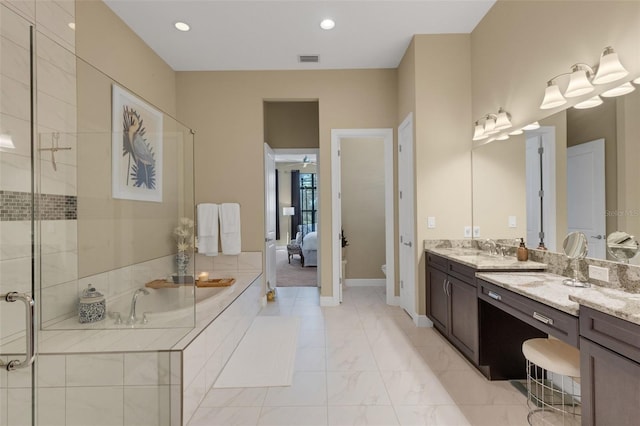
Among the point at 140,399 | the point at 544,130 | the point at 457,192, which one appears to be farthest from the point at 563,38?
the point at 140,399

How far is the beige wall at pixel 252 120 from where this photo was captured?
3861 millimetres

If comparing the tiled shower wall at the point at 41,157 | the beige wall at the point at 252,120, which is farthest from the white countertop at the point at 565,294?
the tiled shower wall at the point at 41,157

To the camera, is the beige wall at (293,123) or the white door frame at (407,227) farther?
the beige wall at (293,123)

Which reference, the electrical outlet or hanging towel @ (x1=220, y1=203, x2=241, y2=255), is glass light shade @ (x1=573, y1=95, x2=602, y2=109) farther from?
hanging towel @ (x1=220, y1=203, x2=241, y2=255)

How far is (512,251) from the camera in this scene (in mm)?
2625

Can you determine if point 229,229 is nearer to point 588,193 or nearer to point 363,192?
point 363,192

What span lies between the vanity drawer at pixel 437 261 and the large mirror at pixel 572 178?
0.57 metres

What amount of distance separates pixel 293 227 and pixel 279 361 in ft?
24.4

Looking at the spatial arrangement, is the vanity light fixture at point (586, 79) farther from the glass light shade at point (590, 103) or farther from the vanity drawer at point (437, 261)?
the vanity drawer at point (437, 261)

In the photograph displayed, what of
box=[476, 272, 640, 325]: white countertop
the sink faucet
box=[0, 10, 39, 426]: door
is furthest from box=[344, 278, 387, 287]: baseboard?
box=[0, 10, 39, 426]: door

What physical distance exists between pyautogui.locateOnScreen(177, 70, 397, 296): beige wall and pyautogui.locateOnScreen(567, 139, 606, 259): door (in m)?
2.31

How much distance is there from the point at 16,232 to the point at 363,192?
4.38 meters

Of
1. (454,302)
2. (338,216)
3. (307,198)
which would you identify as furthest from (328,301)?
(307,198)

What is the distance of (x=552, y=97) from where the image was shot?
6.75ft
